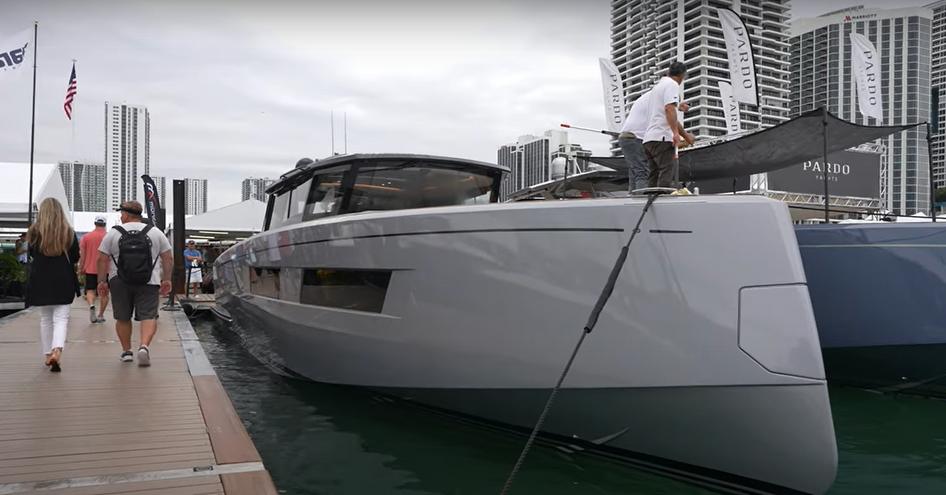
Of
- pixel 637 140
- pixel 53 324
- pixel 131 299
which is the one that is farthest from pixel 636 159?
pixel 53 324

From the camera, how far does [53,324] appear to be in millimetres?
5344

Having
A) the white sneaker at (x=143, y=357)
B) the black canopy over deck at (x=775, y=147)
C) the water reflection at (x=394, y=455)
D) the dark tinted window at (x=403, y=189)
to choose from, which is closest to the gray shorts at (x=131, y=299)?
the white sneaker at (x=143, y=357)

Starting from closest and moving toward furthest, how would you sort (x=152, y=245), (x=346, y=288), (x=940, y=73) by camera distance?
(x=346, y=288)
(x=152, y=245)
(x=940, y=73)

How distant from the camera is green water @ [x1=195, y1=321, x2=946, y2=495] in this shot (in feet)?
12.5

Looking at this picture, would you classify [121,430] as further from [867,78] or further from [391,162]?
[867,78]

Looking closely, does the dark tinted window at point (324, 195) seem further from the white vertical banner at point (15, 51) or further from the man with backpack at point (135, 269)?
the white vertical banner at point (15, 51)

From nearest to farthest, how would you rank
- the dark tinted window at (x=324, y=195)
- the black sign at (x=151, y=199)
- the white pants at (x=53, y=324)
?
the white pants at (x=53, y=324) → the dark tinted window at (x=324, y=195) → the black sign at (x=151, y=199)

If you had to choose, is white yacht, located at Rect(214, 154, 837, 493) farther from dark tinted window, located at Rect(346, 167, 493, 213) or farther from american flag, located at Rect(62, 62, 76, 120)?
american flag, located at Rect(62, 62, 76, 120)

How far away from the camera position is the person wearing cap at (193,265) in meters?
15.4

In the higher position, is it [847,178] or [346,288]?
[847,178]

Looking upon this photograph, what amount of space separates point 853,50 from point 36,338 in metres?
21.5

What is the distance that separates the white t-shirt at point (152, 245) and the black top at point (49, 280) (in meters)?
0.33

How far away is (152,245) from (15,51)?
10930 millimetres

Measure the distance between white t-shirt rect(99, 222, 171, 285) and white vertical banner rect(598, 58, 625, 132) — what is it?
23.2 m
